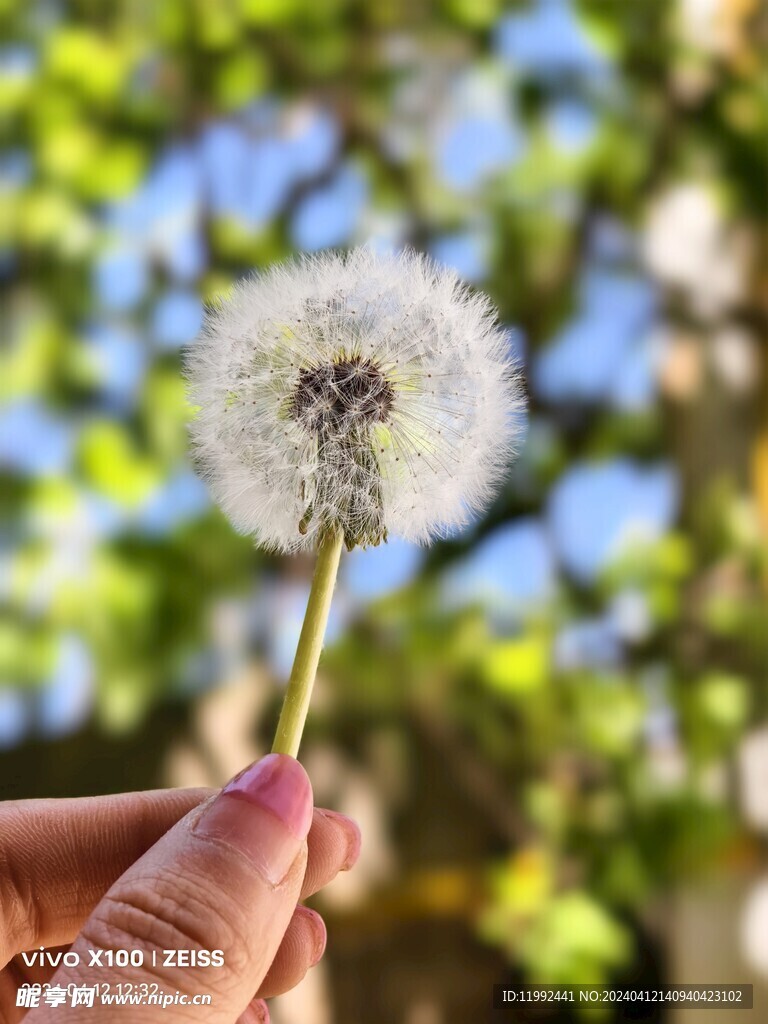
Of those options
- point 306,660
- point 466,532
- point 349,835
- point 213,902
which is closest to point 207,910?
point 213,902

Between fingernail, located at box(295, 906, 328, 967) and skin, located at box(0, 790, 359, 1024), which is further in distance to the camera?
fingernail, located at box(295, 906, 328, 967)

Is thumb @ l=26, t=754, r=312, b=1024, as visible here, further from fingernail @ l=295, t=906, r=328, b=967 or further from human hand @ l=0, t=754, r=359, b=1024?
fingernail @ l=295, t=906, r=328, b=967

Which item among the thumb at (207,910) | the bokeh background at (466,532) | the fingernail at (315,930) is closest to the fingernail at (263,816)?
the thumb at (207,910)

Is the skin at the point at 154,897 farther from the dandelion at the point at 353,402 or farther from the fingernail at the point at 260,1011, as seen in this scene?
the dandelion at the point at 353,402

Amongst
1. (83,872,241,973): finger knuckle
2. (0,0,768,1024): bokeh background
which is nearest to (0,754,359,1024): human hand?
(83,872,241,973): finger knuckle

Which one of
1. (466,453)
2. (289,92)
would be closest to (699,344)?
(289,92)

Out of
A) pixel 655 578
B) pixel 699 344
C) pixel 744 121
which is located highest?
pixel 744 121

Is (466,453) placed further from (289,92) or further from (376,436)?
(289,92)
